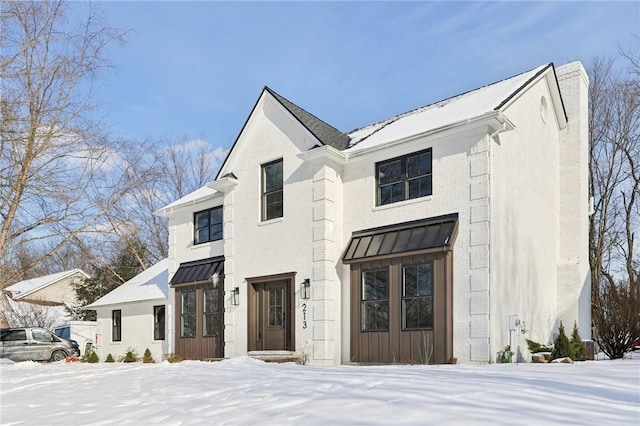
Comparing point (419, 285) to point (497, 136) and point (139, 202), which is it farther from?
point (139, 202)

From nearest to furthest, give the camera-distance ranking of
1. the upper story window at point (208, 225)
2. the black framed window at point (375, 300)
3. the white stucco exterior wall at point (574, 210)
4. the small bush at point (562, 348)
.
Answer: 1. the small bush at point (562, 348)
2. the black framed window at point (375, 300)
3. the white stucco exterior wall at point (574, 210)
4. the upper story window at point (208, 225)

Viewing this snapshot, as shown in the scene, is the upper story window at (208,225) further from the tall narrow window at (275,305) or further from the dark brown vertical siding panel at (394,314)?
the dark brown vertical siding panel at (394,314)

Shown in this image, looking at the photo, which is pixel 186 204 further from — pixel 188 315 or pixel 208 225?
pixel 188 315

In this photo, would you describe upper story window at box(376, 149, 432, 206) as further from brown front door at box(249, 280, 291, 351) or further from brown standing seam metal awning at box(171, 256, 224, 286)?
brown standing seam metal awning at box(171, 256, 224, 286)

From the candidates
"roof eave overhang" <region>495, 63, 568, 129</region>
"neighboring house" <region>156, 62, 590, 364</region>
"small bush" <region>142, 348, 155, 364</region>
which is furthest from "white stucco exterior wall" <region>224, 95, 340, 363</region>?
"roof eave overhang" <region>495, 63, 568, 129</region>

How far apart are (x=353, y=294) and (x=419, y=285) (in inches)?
76.2

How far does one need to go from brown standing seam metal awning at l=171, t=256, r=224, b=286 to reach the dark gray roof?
525cm

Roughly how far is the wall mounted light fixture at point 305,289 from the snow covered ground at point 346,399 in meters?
6.13

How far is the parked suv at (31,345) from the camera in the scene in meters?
22.7

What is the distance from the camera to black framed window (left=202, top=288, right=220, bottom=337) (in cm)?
1830

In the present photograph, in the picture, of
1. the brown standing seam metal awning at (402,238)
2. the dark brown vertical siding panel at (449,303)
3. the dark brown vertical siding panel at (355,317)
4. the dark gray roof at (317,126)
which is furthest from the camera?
the dark gray roof at (317,126)

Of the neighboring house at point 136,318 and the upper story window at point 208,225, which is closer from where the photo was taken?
the upper story window at point 208,225

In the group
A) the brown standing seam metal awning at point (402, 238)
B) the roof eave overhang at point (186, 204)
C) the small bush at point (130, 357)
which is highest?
the roof eave overhang at point (186, 204)

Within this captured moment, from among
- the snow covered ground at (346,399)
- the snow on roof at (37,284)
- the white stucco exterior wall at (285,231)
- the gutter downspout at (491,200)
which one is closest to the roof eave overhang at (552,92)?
the gutter downspout at (491,200)
